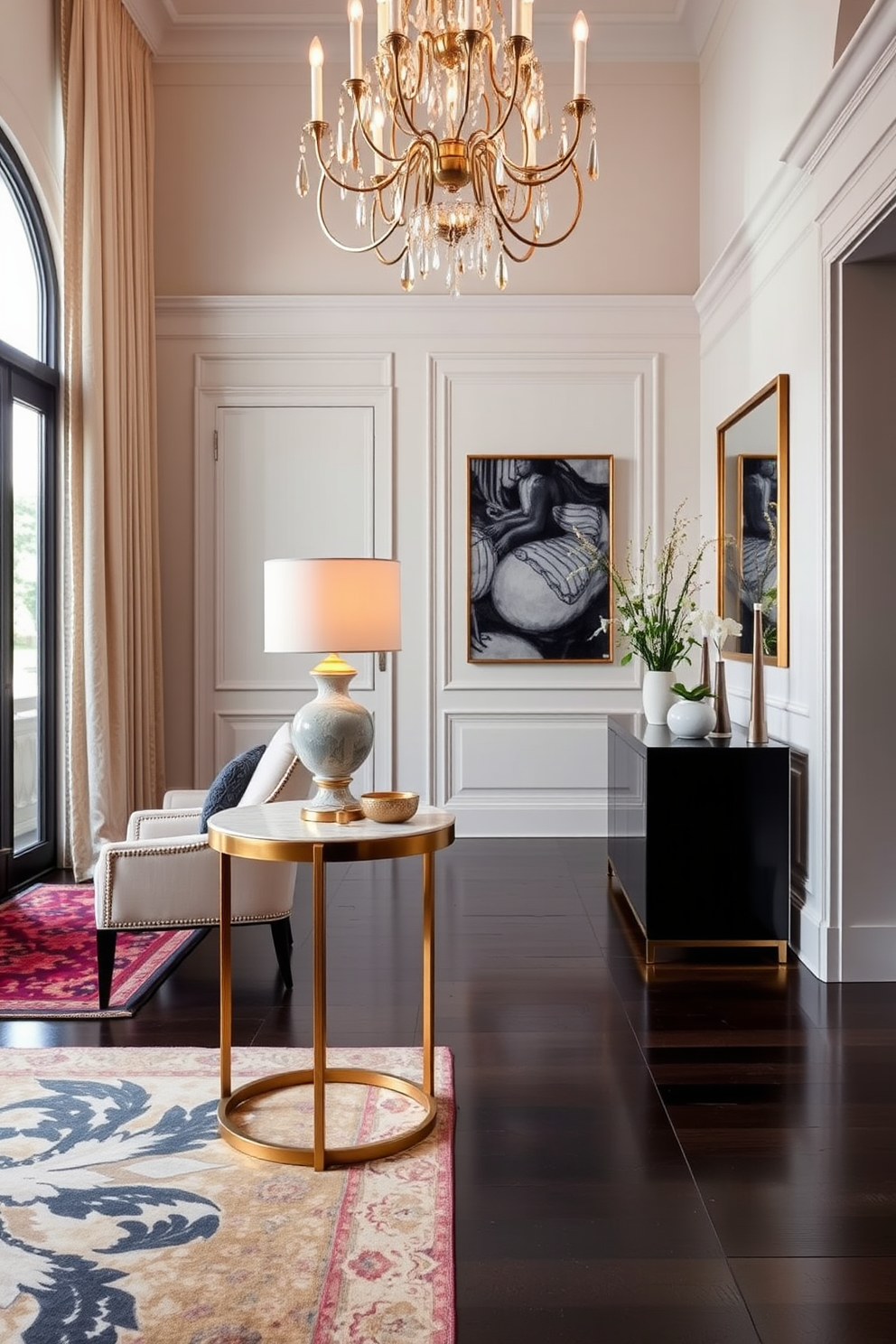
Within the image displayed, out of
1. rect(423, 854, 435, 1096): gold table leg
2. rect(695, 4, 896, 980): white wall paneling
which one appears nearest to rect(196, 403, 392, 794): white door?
rect(695, 4, 896, 980): white wall paneling

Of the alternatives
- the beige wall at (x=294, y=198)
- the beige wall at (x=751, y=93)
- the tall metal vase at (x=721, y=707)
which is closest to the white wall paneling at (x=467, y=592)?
the beige wall at (x=294, y=198)

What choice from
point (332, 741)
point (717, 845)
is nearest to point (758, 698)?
point (717, 845)

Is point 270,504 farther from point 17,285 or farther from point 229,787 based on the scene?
point 229,787

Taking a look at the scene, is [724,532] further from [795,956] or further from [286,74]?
[286,74]

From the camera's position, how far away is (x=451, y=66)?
345 centimetres

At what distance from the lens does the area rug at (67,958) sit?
3.53 m

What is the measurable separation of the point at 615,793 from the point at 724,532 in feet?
4.67

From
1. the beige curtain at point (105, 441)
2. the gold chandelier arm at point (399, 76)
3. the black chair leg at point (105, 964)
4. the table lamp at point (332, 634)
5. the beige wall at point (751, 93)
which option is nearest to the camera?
the table lamp at point (332, 634)

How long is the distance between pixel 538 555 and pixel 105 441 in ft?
7.75

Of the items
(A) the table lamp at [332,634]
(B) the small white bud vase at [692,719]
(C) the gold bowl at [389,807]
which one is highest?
(A) the table lamp at [332,634]

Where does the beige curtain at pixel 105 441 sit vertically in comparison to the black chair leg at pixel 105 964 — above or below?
above

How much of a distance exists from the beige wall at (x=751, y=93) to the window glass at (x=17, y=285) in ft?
10.8

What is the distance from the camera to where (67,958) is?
403cm

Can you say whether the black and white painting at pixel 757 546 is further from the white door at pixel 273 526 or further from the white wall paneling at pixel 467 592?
the white door at pixel 273 526
